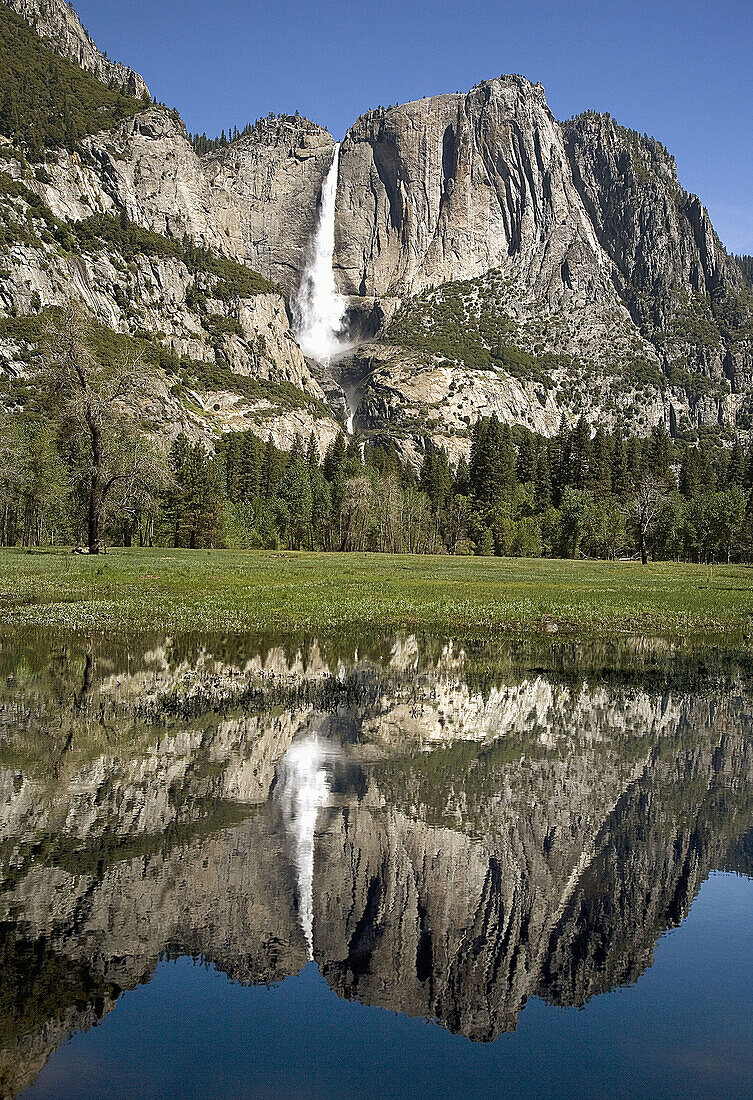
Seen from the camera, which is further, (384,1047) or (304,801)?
(304,801)

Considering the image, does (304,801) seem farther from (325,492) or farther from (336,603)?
(325,492)

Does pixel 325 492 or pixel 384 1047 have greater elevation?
pixel 325 492

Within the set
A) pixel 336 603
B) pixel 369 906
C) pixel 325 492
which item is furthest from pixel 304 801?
pixel 325 492

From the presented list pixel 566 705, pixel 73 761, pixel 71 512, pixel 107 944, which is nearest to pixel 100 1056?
pixel 107 944

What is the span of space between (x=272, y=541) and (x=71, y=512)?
118ft

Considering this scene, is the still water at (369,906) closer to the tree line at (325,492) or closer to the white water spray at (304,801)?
the white water spray at (304,801)

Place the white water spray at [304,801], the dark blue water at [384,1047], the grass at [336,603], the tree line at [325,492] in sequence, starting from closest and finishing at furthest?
the dark blue water at [384,1047]
the white water spray at [304,801]
the grass at [336,603]
the tree line at [325,492]

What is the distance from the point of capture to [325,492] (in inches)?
5581

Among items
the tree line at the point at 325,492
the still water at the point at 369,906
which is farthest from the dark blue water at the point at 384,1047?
the tree line at the point at 325,492

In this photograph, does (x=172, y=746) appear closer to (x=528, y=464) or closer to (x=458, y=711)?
(x=458, y=711)

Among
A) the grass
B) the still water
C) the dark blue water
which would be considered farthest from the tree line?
the dark blue water

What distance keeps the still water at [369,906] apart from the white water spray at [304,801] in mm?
31

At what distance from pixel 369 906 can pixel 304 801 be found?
2.20 metres

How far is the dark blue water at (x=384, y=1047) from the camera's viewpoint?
430cm
